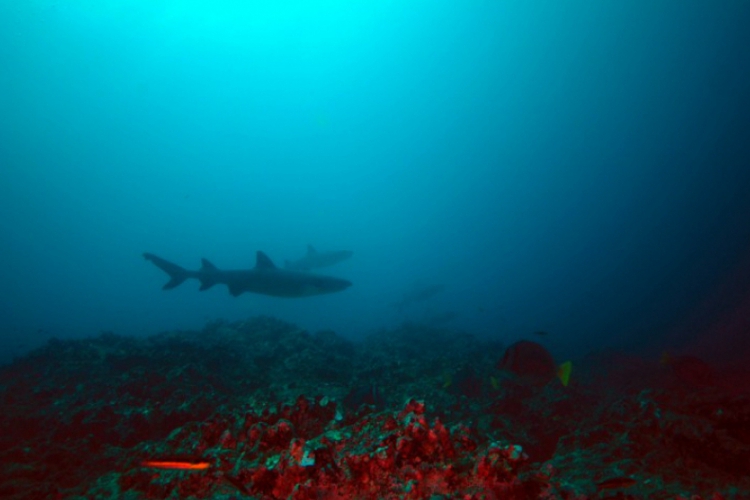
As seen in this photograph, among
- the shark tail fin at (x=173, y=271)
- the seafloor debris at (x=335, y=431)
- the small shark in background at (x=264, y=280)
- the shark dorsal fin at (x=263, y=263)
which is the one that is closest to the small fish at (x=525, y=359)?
the seafloor debris at (x=335, y=431)

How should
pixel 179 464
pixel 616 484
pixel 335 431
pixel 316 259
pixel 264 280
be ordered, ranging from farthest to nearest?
pixel 316 259
pixel 264 280
pixel 335 431
pixel 179 464
pixel 616 484

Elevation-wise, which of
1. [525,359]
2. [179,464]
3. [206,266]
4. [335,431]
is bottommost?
[179,464]

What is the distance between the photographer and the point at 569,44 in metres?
73.6

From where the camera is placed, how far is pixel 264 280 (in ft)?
42.6

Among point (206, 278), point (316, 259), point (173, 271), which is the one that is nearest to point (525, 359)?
point (206, 278)

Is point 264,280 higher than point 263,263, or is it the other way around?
point 263,263

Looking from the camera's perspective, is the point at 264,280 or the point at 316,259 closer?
the point at 264,280

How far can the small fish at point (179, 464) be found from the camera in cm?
253

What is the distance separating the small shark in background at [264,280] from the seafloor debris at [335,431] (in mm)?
4870

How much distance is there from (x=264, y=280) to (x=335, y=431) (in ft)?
35.7

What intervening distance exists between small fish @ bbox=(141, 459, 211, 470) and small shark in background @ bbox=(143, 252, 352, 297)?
34.3 feet

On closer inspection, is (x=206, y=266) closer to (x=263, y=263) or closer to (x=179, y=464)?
(x=263, y=263)

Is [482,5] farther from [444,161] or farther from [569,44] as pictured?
[444,161]

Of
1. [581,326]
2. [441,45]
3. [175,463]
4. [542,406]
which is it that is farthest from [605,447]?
[441,45]
